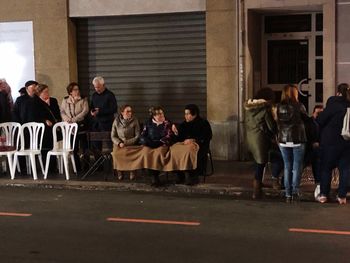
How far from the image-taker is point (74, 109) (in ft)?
35.6

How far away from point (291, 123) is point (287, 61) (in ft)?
14.4

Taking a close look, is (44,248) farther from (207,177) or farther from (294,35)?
(294,35)

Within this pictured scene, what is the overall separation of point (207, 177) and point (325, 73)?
3160mm

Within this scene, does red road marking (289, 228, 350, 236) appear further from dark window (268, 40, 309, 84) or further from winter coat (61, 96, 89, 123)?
dark window (268, 40, 309, 84)

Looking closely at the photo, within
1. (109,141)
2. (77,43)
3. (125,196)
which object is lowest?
(125,196)

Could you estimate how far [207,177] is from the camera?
10227 mm

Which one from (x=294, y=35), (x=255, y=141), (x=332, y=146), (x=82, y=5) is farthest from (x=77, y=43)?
(x=332, y=146)

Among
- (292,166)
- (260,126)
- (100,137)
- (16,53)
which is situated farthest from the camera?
(16,53)

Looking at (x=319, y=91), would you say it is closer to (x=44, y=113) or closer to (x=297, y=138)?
(x=297, y=138)

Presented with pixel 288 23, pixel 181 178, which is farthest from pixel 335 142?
pixel 288 23

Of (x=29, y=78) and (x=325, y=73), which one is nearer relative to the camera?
(x=325, y=73)

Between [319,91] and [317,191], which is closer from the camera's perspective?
[317,191]

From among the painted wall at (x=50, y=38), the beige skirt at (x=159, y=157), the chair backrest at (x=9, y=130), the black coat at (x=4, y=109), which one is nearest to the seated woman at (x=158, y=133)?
the beige skirt at (x=159, y=157)

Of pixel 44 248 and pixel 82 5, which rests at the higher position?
pixel 82 5
